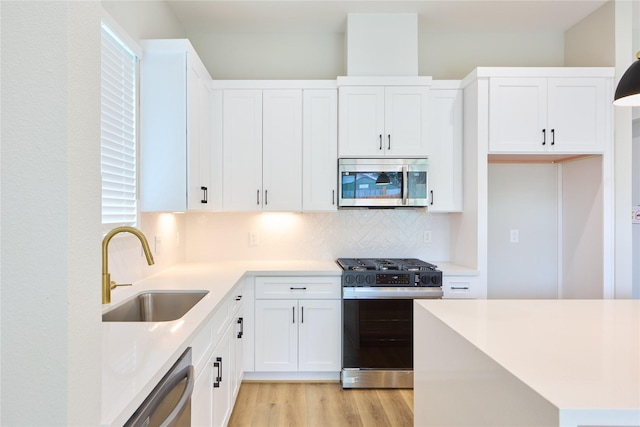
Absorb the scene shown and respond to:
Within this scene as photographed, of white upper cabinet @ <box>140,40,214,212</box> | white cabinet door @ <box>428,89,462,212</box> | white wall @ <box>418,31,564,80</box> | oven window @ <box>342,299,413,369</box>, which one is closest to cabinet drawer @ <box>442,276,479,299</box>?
oven window @ <box>342,299,413,369</box>

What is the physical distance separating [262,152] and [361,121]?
0.86m

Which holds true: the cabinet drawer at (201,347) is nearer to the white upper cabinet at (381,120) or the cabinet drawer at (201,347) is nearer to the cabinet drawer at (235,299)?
the cabinet drawer at (235,299)

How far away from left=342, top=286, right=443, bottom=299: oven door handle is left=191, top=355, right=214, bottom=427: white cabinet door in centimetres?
124

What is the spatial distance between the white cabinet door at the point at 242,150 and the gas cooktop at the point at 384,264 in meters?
0.91

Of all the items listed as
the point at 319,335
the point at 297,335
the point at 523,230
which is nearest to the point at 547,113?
the point at 523,230

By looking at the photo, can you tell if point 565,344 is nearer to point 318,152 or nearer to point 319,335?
point 319,335

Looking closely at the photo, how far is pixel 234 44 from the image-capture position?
3.35 m

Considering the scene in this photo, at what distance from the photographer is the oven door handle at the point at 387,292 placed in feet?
8.91

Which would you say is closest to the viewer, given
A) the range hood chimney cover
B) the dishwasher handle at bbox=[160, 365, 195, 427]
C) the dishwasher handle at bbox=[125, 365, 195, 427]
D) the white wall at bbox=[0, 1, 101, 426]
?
the white wall at bbox=[0, 1, 101, 426]

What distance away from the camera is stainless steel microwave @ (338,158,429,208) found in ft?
9.74

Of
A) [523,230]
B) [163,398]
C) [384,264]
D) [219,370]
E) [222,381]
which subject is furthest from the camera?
[523,230]

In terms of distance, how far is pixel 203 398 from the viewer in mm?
1599

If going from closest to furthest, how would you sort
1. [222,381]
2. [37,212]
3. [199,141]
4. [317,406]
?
[37,212]
[222,381]
[317,406]
[199,141]

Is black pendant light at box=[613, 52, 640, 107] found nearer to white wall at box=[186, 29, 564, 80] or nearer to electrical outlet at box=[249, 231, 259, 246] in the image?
white wall at box=[186, 29, 564, 80]
